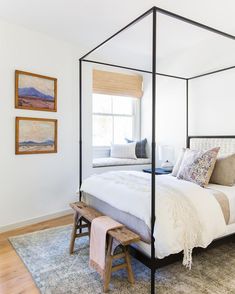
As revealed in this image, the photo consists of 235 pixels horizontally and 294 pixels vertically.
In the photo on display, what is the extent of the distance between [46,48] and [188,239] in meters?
3.15

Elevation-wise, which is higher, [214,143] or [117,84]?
[117,84]

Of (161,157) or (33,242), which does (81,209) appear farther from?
(161,157)

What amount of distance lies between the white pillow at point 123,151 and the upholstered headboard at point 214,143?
1.09 metres

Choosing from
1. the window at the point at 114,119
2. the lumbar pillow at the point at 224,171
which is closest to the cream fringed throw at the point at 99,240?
the lumbar pillow at the point at 224,171

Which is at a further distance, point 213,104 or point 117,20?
point 213,104

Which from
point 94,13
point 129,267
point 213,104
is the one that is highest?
point 94,13

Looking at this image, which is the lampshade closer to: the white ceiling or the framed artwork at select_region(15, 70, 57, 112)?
the white ceiling

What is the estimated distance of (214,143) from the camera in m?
3.45

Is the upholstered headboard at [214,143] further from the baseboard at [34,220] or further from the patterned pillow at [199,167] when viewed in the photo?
the baseboard at [34,220]

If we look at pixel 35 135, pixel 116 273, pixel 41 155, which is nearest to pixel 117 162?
pixel 41 155

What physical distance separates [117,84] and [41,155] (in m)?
2.05

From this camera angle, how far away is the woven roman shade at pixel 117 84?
14.2 ft

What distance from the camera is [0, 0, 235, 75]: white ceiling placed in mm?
2650

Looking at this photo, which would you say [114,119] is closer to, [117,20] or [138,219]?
[117,20]
